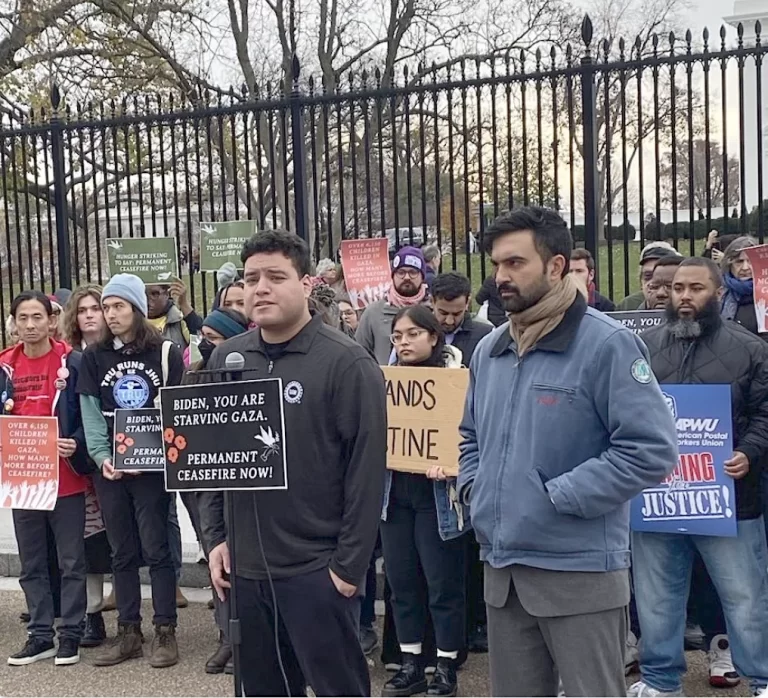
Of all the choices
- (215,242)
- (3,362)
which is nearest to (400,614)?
(3,362)

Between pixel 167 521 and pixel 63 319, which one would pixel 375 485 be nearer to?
pixel 167 521

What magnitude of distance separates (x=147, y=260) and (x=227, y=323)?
346cm

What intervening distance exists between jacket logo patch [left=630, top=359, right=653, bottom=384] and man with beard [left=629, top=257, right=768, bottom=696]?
1686mm

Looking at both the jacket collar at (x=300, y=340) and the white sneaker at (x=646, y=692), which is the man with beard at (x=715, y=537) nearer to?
the white sneaker at (x=646, y=692)

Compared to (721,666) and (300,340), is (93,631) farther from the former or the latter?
(721,666)

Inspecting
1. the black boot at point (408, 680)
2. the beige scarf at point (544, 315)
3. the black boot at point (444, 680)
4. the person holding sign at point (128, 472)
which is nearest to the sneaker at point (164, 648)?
the person holding sign at point (128, 472)

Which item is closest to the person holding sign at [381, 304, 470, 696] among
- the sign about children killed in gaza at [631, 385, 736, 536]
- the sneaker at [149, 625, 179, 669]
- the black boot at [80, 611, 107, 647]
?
the sign about children killed in gaza at [631, 385, 736, 536]

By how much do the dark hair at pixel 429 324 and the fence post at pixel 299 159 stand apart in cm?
403

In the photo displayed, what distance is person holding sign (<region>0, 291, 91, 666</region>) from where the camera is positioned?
613cm

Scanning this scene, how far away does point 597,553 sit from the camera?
324cm

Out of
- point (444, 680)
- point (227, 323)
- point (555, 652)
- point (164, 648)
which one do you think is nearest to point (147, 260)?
point (227, 323)

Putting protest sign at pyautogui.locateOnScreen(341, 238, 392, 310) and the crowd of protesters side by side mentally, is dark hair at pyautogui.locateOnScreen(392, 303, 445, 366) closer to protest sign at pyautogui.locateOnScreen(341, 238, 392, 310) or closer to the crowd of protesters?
the crowd of protesters

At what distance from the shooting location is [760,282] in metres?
5.98

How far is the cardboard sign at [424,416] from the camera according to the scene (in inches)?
209
